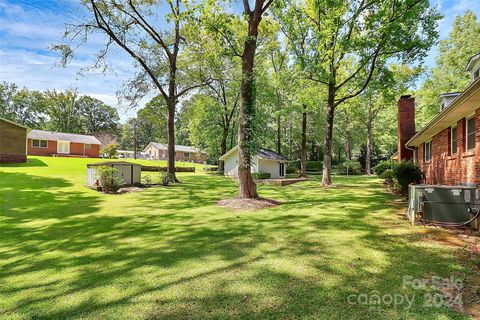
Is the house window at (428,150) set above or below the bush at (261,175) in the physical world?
above

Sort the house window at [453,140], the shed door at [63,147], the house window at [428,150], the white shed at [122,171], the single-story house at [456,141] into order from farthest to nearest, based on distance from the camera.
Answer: the shed door at [63,147] < the white shed at [122,171] < the house window at [428,150] < the house window at [453,140] < the single-story house at [456,141]

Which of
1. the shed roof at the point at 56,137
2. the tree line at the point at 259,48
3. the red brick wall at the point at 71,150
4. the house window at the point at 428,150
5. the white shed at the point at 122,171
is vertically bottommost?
the white shed at the point at 122,171

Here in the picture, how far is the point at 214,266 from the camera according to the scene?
490 centimetres

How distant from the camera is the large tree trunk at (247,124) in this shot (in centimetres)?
1163

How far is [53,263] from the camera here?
207 inches

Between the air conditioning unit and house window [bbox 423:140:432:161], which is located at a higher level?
house window [bbox 423:140:432:161]

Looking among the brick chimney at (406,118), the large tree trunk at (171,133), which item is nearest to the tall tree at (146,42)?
the large tree trunk at (171,133)

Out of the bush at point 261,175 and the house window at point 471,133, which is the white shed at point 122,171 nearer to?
the bush at point 261,175

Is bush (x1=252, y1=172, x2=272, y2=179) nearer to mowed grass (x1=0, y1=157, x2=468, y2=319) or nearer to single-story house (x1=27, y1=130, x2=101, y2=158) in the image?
mowed grass (x1=0, y1=157, x2=468, y2=319)

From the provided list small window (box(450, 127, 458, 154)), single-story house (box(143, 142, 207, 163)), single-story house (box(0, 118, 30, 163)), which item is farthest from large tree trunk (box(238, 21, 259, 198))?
single-story house (box(143, 142, 207, 163))

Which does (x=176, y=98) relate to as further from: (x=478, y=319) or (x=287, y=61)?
(x=478, y=319)

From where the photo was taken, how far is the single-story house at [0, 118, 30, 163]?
25.6 metres

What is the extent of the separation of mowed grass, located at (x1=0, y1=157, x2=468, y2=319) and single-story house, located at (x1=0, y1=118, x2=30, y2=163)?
21596mm

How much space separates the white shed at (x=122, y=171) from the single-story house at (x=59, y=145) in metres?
28.7
